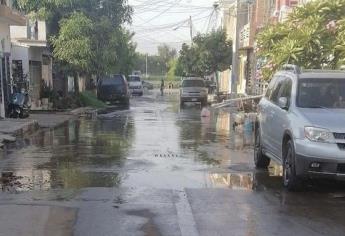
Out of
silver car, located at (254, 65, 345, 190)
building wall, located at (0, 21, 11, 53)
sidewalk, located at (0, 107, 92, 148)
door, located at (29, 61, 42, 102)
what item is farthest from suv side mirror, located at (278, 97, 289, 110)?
door, located at (29, 61, 42, 102)

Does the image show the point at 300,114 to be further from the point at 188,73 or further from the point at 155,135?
the point at 188,73

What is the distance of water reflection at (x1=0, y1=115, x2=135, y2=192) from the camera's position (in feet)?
31.5

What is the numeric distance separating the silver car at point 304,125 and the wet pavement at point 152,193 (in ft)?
1.34

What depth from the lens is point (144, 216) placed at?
286 inches

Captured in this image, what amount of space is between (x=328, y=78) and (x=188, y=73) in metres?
44.0

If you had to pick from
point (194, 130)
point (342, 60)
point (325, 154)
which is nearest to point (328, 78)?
point (325, 154)

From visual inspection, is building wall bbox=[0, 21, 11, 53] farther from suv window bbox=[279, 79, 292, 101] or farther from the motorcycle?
suv window bbox=[279, 79, 292, 101]

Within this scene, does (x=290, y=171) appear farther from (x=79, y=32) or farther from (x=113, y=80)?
(x=113, y=80)

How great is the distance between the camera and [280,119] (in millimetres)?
9680

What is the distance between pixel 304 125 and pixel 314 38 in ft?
18.5

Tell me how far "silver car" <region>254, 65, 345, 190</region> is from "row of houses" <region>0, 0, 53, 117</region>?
10707 mm

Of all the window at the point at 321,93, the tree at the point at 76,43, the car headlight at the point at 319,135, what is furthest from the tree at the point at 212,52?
the car headlight at the point at 319,135

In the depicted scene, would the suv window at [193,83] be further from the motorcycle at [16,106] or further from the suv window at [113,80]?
the motorcycle at [16,106]

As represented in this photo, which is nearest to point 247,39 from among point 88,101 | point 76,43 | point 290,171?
point 88,101
